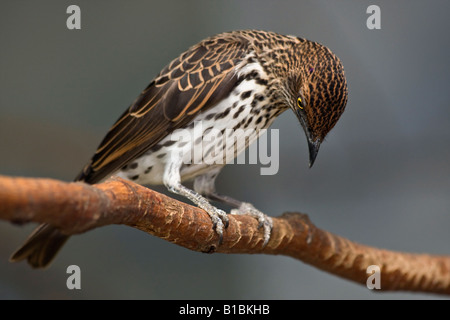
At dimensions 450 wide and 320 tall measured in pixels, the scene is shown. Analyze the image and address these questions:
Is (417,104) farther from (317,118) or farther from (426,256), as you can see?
(317,118)

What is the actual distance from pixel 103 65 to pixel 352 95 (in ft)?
7.93

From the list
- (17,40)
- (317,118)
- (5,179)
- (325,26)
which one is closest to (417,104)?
(325,26)

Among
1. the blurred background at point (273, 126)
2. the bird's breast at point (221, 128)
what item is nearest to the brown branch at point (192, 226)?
the bird's breast at point (221, 128)

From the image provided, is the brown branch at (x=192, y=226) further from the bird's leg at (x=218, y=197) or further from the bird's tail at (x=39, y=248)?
the bird's tail at (x=39, y=248)

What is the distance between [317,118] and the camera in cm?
332

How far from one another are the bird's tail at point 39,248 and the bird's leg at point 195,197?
0.80 m

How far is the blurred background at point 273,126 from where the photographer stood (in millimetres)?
5047

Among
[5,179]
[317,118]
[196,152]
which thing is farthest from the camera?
[196,152]

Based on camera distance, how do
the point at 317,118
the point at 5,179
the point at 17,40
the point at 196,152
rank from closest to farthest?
the point at 5,179, the point at 317,118, the point at 196,152, the point at 17,40

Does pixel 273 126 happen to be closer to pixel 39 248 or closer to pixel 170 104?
pixel 170 104

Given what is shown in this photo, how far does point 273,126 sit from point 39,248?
105 inches

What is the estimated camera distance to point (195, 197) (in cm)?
345

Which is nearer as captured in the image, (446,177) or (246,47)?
(246,47)

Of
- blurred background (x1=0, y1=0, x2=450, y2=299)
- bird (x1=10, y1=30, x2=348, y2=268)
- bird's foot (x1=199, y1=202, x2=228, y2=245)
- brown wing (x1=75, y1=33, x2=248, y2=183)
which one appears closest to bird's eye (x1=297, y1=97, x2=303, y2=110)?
bird (x1=10, y1=30, x2=348, y2=268)
